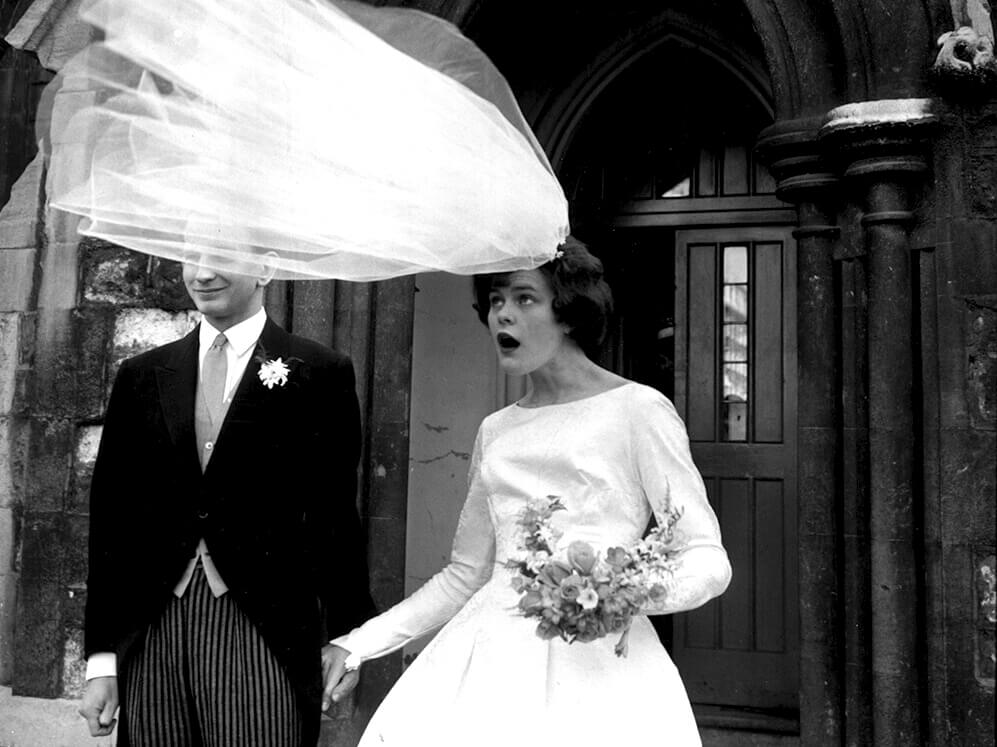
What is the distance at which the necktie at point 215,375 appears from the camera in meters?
2.34

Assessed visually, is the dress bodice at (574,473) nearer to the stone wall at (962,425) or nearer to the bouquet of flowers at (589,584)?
the bouquet of flowers at (589,584)

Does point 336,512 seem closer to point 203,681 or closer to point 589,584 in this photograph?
point 203,681

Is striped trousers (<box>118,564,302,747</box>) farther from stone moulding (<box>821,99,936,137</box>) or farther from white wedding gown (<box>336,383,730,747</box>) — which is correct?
stone moulding (<box>821,99,936,137</box>)

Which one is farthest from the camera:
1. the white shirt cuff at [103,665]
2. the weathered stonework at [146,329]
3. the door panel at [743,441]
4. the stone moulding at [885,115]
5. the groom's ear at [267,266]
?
the door panel at [743,441]

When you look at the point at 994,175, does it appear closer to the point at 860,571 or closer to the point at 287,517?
the point at 860,571

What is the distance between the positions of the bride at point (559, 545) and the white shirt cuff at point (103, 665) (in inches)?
18.2

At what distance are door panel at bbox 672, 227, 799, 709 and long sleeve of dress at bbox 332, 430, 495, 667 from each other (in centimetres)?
247

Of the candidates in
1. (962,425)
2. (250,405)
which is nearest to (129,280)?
(250,405)

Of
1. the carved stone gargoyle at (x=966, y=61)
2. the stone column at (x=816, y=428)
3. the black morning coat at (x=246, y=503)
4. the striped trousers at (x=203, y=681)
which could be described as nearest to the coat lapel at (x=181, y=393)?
the black morning coat at (x=246, y=503)

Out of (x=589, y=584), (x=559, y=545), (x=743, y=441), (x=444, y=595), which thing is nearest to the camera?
(x=589, y=584)

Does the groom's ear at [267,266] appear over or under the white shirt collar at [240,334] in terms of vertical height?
over

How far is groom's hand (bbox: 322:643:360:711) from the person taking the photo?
2338 mm

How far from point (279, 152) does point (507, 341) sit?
654 mm

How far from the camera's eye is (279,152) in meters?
2.17
